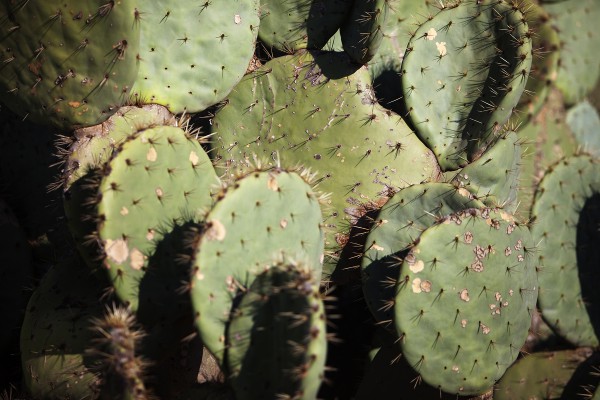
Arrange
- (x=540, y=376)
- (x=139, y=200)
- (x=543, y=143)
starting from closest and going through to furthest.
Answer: (x=139, y=200) < (x=540, y=376) < (x=543, y=143)

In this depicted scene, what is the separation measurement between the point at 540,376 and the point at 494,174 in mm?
782

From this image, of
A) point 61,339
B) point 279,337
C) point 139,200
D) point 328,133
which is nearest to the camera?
point 279,337

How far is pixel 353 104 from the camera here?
2.52 m

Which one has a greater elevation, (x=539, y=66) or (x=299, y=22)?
(x=299, y=22)

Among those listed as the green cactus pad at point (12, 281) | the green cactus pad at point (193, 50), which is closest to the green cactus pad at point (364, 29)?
the green cactus pad at point (193, 50)

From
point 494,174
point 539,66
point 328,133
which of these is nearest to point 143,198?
point 328,133

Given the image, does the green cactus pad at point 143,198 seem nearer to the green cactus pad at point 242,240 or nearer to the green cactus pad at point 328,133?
the green cactus pad at point 242,240

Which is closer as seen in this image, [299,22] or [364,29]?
[364,29]

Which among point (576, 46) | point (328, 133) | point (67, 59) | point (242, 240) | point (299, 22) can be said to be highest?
point (67, 59)

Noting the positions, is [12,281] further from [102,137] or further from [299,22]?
[299,22]

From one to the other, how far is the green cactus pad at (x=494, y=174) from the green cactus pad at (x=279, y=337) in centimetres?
89

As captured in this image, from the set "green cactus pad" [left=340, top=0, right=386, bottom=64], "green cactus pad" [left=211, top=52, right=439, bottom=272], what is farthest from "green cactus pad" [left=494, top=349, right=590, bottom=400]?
"green cactus pad" [left=340, top=0, right=386, bottom=64]

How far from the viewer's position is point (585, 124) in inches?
156

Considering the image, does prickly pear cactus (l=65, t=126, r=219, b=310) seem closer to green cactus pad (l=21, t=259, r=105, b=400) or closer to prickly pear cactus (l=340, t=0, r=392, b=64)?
green cactus pad (l=21, t=259, r=105, b=400)
